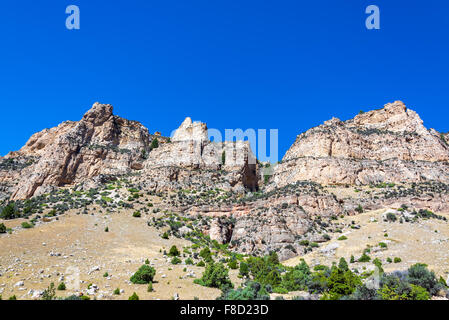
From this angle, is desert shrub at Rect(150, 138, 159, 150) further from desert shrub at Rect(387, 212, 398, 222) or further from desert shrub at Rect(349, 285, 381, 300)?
desert shrub at Rect(349, 285, 381, 300)

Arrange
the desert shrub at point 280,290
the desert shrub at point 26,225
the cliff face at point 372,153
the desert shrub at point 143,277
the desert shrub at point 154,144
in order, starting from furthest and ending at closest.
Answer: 1. the desert shrub at point 154,144
2. the cliff face at point 372,153
3. the desert shrub at point 26,225
4. the desert shrub at point 280,290
5. the desert shrub at point 143,277

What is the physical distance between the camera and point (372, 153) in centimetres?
6194

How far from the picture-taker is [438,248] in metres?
28.5

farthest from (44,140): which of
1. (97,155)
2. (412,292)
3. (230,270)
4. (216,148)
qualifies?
(412,292)

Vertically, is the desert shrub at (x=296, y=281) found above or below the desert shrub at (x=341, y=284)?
below

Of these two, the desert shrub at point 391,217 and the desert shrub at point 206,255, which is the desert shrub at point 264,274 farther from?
the desert shrub at point 391,217

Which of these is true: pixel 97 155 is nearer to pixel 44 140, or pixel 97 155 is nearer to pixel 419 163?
pixel 44 140

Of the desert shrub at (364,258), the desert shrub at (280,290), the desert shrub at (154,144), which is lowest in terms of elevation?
the desert shrub at (280,290)

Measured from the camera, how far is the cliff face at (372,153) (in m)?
54.1

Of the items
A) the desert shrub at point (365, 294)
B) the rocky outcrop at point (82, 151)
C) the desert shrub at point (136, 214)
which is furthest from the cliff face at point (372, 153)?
the rocky outcrop at point (82, 151)

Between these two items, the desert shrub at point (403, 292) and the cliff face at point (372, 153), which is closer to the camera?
the desert shrub at point (403, 292)

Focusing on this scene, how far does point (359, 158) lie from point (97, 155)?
203ft

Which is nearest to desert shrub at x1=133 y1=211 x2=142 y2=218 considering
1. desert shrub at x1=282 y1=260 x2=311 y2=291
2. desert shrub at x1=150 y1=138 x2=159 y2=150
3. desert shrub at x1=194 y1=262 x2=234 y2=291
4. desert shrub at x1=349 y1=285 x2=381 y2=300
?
desert shrub at x1=194 y1=262 x2=234 y2=291
